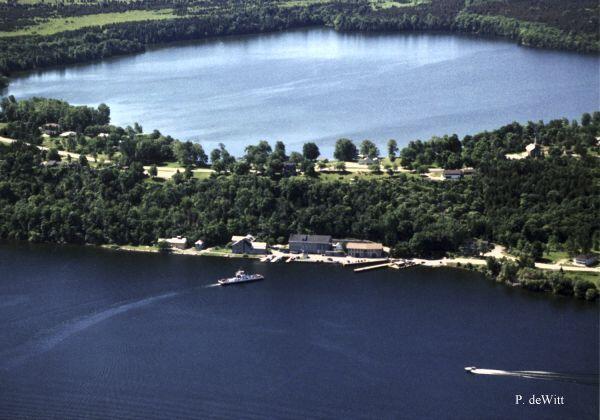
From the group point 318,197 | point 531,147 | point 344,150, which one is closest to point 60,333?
point 318,197

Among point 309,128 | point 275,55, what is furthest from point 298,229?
point 275,55

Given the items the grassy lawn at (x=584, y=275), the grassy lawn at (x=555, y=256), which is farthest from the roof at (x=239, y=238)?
the grassy lawn at (x=584, y=275)

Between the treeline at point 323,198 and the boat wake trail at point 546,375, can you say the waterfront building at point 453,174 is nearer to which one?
the treeline at point 323,198

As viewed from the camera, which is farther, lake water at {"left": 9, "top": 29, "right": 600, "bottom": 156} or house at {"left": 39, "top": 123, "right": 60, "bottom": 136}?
lake water at {"left": 9, "top": 29, "right": 600, "bottom": 156}

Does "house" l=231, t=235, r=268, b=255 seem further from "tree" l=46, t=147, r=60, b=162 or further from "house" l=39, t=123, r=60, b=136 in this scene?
"house" l=39, t=123, r=60, b=136

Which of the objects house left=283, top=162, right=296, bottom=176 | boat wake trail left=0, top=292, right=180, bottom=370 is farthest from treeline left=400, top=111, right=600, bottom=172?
boat wake trail left=0, top=292, right=180, bottom=370

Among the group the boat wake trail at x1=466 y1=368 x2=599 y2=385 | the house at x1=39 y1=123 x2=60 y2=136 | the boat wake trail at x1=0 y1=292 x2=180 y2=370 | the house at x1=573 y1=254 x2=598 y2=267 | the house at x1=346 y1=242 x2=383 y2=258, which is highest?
the house at x1=39 y1=123 x2=60 y2=136
